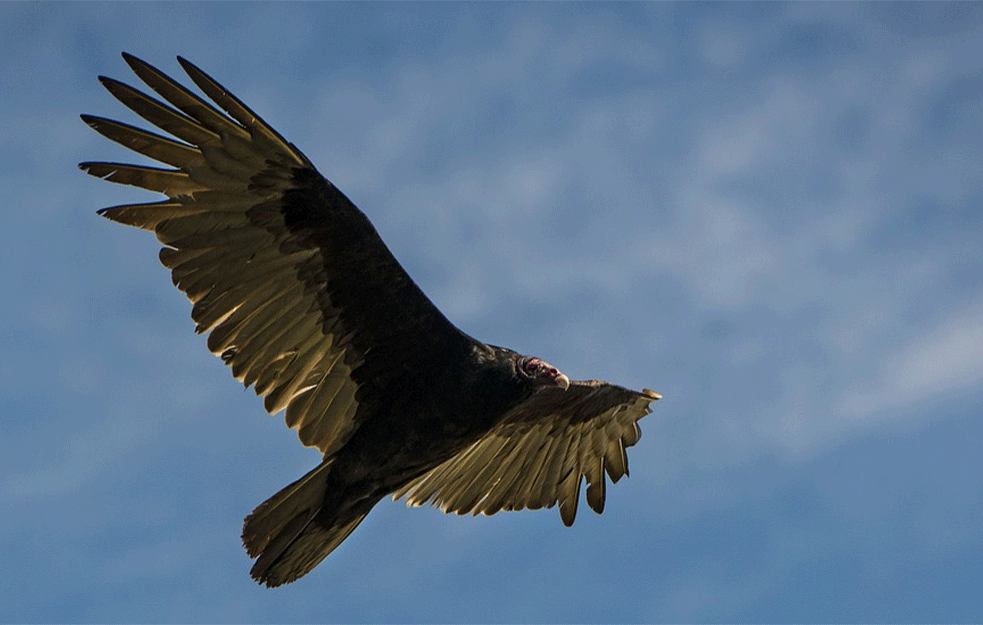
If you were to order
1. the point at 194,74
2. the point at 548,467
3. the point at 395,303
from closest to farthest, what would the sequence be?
the point at 194,74 < the point at 395,303 < the point at 548,467

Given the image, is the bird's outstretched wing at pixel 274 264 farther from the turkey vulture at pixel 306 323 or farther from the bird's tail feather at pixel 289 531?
the bird's tail feather at pixel 289 531

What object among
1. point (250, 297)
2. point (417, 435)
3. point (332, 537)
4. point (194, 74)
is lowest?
point (332, 537)

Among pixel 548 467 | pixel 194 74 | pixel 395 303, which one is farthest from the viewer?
pixel 548 467

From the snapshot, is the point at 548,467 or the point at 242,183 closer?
the point at 242,183

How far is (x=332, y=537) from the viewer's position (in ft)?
26.4

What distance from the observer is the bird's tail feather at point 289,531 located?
25.5 feet

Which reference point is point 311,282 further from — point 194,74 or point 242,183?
point 194,74

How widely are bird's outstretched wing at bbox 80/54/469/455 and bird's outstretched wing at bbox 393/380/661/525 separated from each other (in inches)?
46.6

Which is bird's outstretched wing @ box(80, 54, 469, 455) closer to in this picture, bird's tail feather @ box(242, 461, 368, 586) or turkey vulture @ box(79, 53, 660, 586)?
turkey vulture @ box(79, 53, 660, 586)

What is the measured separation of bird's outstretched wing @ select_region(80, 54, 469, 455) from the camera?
7.63m

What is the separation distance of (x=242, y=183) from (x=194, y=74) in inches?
28.2

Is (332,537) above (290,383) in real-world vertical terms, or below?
below

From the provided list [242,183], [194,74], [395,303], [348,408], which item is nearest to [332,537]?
[348,408]

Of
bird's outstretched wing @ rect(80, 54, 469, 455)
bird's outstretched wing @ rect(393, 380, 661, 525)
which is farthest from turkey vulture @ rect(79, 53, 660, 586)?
bird's outstretched wing @ rect(393, 380, 661, 525)
